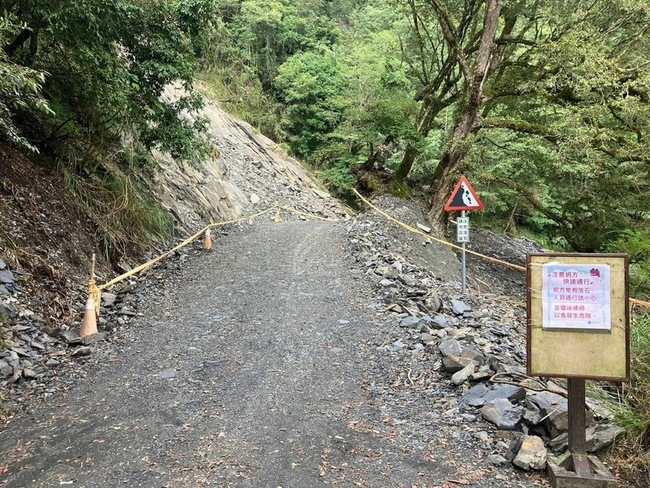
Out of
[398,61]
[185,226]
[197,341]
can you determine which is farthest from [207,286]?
[398,61]

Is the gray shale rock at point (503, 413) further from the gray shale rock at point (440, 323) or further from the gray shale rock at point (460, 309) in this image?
the gray shale rock at point (460, 309)

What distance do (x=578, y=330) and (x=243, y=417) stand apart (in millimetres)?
2683

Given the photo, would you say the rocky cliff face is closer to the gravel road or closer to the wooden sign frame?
the gravel road

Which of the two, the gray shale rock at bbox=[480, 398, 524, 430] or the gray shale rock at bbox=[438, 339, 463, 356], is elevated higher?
the gray shale rock at bbox=[438, 339, 463, 356]

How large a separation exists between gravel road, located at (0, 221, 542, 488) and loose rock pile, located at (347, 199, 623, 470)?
0.26 meters

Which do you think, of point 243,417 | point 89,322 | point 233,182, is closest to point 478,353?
point 243,417

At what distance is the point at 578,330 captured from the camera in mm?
3248

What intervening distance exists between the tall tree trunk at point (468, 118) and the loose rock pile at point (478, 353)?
306cm

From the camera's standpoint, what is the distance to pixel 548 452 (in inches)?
138

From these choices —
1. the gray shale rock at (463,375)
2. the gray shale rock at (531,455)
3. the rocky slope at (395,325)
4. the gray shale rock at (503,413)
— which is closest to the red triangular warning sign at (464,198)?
the rocky slope at (395,325)

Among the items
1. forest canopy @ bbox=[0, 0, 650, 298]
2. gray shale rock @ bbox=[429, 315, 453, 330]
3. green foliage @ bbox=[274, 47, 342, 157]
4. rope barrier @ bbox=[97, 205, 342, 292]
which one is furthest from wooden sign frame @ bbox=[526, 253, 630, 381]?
green foliage @ bbox=[274, 47, 342, 157]

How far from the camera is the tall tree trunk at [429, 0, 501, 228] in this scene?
1141 cm

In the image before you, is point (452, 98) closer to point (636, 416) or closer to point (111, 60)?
point (111, 60)

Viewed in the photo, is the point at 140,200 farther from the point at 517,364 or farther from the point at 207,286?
the point at 517,364
